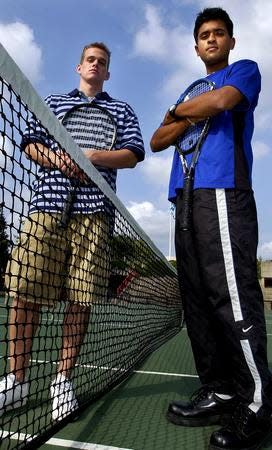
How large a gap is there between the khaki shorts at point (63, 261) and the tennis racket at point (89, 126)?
1.59 feet

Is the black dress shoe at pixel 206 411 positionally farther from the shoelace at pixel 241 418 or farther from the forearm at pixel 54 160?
the forearm at pixel 54 160

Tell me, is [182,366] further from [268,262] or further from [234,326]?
[268,262]

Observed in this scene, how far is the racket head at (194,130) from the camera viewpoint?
2.62 meters

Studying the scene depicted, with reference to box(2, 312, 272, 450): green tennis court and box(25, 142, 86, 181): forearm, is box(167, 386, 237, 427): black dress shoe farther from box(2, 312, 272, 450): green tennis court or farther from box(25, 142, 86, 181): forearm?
box(25, 142, 86, 181): forearm

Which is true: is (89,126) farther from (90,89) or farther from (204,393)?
(204,393)

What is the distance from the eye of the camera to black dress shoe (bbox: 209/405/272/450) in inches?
87.8

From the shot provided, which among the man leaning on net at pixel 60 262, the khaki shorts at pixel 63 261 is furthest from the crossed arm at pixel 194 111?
the khaki shorts at pixel 63 261

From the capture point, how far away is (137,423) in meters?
2.68

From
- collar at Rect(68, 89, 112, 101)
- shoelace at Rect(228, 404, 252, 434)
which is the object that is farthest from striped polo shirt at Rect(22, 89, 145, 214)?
shoelace at Rect(228, 404, 252, 434)

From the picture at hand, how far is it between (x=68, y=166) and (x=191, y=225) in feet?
2.38

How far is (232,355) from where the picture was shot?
7.83 feet

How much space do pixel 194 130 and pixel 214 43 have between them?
479 mm

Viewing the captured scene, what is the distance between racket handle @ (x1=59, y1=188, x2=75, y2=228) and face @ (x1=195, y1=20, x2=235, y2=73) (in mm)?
1046

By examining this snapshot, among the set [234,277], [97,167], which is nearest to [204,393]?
[234,277]
